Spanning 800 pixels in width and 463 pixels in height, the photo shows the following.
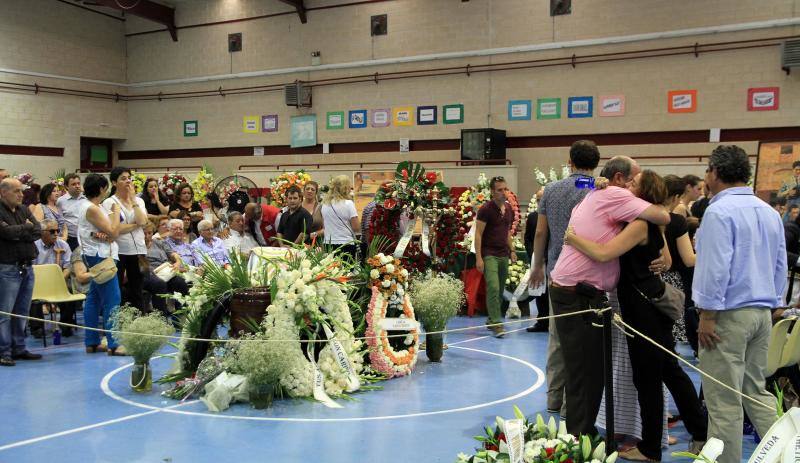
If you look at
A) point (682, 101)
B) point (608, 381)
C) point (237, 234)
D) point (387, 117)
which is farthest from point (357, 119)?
point (608, 381)

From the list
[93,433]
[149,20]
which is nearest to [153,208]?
[93,433]

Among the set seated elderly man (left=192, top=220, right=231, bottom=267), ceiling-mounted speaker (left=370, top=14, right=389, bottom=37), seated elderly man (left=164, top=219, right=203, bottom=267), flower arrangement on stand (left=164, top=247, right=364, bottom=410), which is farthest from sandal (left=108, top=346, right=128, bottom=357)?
ceiling-mounted speaker (left=370, top=14, right=389, bottom=37)

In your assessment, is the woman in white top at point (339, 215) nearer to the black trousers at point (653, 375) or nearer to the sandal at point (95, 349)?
the sandal at point (95, 349)

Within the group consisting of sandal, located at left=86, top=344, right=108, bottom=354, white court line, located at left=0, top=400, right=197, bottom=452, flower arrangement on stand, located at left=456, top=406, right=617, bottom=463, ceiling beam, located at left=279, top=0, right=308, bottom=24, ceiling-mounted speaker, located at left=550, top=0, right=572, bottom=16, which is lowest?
sandal, located at left=86, top=344, right=108, bottom=354

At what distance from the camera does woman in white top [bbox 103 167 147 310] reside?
7180mm

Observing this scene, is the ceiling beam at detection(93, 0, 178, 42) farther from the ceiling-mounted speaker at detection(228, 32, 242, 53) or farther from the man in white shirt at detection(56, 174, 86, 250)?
the man in white shirt at detection(56, 174, 86, 250)

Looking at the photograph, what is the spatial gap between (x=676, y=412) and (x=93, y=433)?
366cm

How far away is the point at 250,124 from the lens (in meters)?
18.8

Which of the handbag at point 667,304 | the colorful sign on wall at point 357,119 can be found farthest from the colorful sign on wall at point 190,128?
the handbag at point 667,304

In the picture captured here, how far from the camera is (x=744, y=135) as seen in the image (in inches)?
527

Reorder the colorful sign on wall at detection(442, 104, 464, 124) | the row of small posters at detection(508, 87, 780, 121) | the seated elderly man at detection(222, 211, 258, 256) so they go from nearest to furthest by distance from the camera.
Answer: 1. the seated elderly man at detection(222, 211, 258, 256)
2. the row of small posters at detection(508, 87, 780, 121)
3. the colorful sign on wall at detection(442, 104, 464, 124)

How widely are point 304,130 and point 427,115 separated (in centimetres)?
312

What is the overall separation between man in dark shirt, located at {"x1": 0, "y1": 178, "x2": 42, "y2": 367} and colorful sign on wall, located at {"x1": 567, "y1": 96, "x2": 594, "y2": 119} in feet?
34.0

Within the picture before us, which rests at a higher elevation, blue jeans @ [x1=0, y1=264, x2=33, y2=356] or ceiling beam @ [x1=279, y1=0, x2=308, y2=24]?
ceiling beam @ [x1=279, y1=0, x2=308, y2=24]
